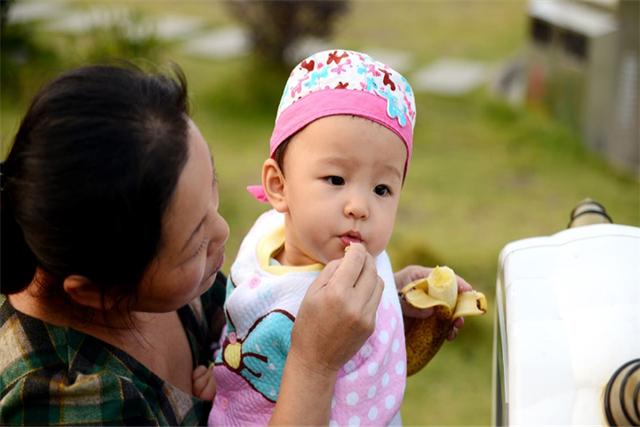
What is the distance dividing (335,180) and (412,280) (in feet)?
1.19

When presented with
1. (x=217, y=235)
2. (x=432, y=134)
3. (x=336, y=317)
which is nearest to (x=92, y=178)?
(x=217, y=235)

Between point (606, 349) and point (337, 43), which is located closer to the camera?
point (606, 349)

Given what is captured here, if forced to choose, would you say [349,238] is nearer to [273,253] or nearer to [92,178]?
[273,253]

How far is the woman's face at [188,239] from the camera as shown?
1430 millimetres

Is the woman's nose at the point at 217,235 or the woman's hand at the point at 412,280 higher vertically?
the woman's nose at the point at 217,235

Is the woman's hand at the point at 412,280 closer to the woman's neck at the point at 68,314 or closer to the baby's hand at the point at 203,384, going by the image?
the baby's hand at the point at 203,384

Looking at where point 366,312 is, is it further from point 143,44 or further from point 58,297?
point 143,44

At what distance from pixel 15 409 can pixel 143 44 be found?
558 cm

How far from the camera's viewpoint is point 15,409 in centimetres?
145

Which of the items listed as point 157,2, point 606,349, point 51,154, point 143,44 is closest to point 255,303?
point 51,154

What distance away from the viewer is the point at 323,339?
60.7 inches

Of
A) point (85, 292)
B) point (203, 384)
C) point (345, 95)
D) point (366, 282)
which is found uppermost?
point (345, 95)

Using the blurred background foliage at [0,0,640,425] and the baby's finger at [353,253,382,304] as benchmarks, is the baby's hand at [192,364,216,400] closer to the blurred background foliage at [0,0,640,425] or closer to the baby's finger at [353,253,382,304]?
the baby's finger at [353,253,382,304]

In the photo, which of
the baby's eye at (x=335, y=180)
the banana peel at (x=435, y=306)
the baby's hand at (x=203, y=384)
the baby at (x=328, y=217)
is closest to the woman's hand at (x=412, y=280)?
the banana peel at (x=435, y=306)
